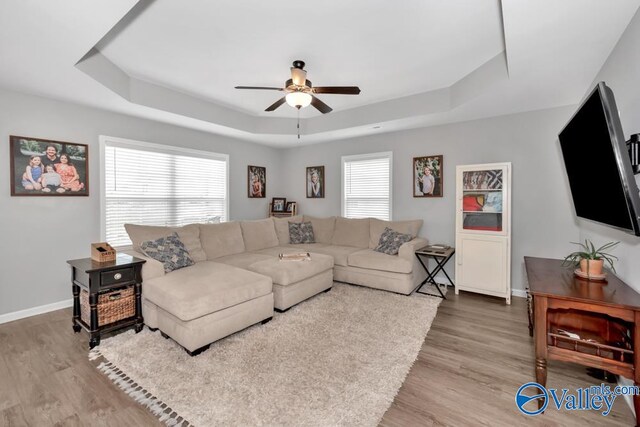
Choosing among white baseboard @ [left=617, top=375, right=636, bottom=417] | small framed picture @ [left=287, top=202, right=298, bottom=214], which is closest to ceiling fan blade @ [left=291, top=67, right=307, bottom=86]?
white baseboard @ [left=617, top=375, right=636, bottom=417]

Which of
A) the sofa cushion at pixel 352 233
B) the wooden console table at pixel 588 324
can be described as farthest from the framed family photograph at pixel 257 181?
the wooden console table at pixel 588 324

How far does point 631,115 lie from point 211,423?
339 centimetres

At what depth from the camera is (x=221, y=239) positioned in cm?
399

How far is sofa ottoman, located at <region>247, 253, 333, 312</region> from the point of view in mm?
3242

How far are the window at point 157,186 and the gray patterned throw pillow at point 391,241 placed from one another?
9.42ft

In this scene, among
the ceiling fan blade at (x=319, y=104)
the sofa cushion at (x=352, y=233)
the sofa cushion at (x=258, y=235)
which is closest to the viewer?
the ceiling fan blade at (x=319, y=104)

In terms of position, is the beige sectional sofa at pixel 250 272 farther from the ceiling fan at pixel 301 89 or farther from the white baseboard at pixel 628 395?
the white baseboard at pixel 628 395

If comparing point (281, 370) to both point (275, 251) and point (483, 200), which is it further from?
point (483, 200)

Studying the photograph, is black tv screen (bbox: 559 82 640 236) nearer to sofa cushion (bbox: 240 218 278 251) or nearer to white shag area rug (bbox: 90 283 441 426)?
white shag area rug (bbox: 90 283 441 426)

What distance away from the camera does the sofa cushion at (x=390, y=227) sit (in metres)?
4.43

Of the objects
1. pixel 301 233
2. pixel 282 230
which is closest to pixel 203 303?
pixel 282 230

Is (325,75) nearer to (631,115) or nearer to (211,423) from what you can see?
(631,115)

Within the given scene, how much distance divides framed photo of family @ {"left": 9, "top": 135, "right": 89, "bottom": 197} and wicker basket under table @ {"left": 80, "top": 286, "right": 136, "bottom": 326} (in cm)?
143

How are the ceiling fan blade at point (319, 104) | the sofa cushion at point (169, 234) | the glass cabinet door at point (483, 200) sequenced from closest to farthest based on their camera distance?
the ceiling fan blade at point (319, 104), the sofa cushion at point (169, 234), the glass cabinet door at point (483, 200)
